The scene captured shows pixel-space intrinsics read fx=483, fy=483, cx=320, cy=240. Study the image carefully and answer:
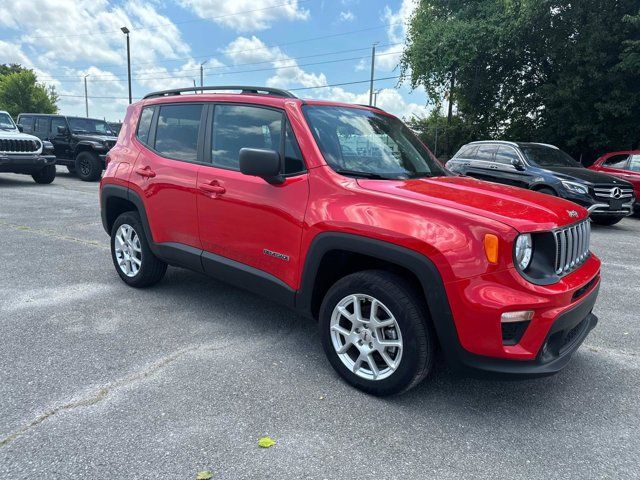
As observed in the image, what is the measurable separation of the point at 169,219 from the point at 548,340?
9.83ft

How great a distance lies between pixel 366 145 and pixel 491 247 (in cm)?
137

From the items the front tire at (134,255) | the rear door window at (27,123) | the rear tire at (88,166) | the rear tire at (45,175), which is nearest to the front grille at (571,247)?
the front tire at (134,255)

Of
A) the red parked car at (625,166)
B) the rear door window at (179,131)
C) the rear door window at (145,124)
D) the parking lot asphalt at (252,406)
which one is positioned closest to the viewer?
the parking lot asphalt at (252,406)

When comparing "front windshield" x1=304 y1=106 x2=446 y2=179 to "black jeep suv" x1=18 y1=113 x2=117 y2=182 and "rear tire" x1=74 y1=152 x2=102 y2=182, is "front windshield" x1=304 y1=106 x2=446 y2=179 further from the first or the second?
"rear tire" x1=74 y1=152 x2=102 y2=182

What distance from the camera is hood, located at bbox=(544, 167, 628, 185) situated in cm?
898

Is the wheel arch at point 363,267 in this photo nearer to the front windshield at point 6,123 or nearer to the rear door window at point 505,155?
the rear door window at point 505,155

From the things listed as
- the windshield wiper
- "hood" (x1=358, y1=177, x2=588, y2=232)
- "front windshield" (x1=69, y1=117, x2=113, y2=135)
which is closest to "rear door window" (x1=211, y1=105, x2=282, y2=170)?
the windshield wiper

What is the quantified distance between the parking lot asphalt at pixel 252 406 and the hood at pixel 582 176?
5258 mm

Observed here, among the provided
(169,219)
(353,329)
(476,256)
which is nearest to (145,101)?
(169,219)

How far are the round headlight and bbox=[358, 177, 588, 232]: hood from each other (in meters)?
0.05

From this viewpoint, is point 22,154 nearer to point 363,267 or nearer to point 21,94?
point 363,267

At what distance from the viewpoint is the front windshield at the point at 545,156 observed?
32.2 ft

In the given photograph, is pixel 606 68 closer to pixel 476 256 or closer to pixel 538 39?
pixel 538 39

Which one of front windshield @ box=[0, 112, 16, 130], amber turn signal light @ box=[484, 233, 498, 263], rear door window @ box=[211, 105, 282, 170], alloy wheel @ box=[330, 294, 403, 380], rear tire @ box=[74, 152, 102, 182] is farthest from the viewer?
rear tire @ box=[74, 152, 102, 182]
